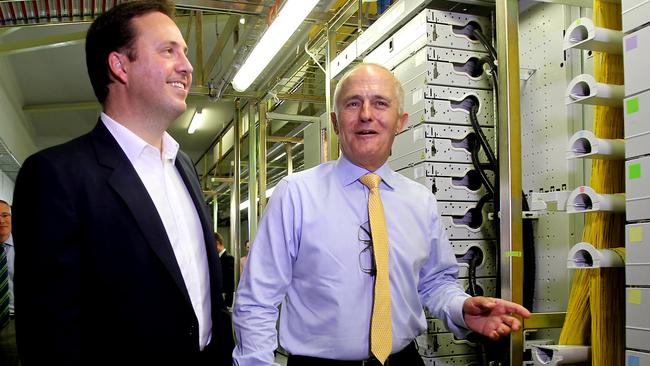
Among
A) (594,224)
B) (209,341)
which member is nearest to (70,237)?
(209,341)

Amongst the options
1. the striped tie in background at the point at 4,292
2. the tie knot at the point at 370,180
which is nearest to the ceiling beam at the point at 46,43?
the striped tie in background at the point at 4,292

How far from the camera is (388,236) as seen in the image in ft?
6.52

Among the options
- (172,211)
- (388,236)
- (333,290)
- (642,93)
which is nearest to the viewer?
(172,211)

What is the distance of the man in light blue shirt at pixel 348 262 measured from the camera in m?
1.83

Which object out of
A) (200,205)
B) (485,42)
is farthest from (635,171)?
(200,205)

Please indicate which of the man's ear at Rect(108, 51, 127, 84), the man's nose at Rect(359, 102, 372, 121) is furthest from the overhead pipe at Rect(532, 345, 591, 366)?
the man's ear at Rect(108, 51, 127, 84)

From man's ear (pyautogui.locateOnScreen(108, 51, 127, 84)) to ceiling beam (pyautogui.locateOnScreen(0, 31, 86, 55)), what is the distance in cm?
487

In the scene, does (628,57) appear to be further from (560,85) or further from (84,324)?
(84,324)

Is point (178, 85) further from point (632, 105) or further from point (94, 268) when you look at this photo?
point (632, 105)

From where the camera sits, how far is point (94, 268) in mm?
1334

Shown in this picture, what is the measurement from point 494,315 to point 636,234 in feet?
2.48

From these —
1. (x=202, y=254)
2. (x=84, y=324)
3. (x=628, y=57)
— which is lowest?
(x=84, y=324)

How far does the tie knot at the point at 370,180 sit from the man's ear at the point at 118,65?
884 millimetres

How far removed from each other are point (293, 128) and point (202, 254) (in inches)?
273
